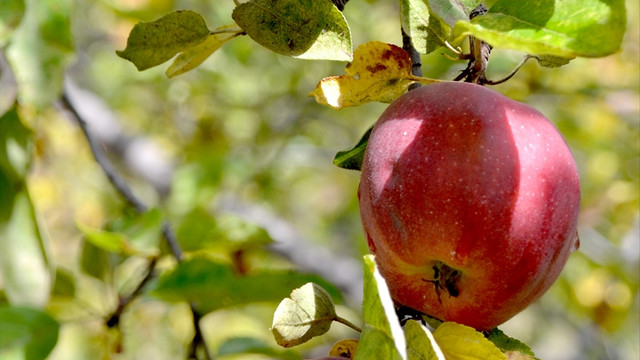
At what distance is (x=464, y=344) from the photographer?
552 millimetres

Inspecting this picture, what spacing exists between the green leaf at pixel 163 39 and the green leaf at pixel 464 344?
1.16ft

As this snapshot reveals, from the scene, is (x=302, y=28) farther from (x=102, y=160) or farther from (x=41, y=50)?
(x=102, y=160)

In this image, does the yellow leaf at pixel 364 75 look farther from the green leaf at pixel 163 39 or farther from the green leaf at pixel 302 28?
the green leaf at pixel 163 39

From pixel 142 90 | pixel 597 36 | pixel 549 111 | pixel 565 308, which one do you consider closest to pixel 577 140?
pixel 549 111

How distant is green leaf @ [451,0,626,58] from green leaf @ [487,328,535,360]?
0.83ft

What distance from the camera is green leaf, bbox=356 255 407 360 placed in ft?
1.51

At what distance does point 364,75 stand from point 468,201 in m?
0.15

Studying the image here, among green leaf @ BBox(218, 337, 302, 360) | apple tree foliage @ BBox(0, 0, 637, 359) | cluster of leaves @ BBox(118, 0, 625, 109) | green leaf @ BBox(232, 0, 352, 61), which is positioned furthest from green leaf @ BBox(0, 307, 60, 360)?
green leaf @ BBox(232, 0, 352, 61)

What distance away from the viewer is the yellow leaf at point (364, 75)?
2.01 ft

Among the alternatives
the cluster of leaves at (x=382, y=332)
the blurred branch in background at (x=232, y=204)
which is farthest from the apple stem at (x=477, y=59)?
the blurred branch in background at (x=232, y=204)

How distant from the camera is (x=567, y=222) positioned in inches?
23.0

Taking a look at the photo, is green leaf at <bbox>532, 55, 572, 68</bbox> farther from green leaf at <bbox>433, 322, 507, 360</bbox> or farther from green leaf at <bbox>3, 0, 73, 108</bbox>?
green leaf at <bbox>3, 0, 73, 108</bbox>

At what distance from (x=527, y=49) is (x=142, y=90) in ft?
8.02

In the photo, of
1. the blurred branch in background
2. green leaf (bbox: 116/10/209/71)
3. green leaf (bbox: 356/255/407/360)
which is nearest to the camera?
green leaf (bbox: 356/255/407/360)
